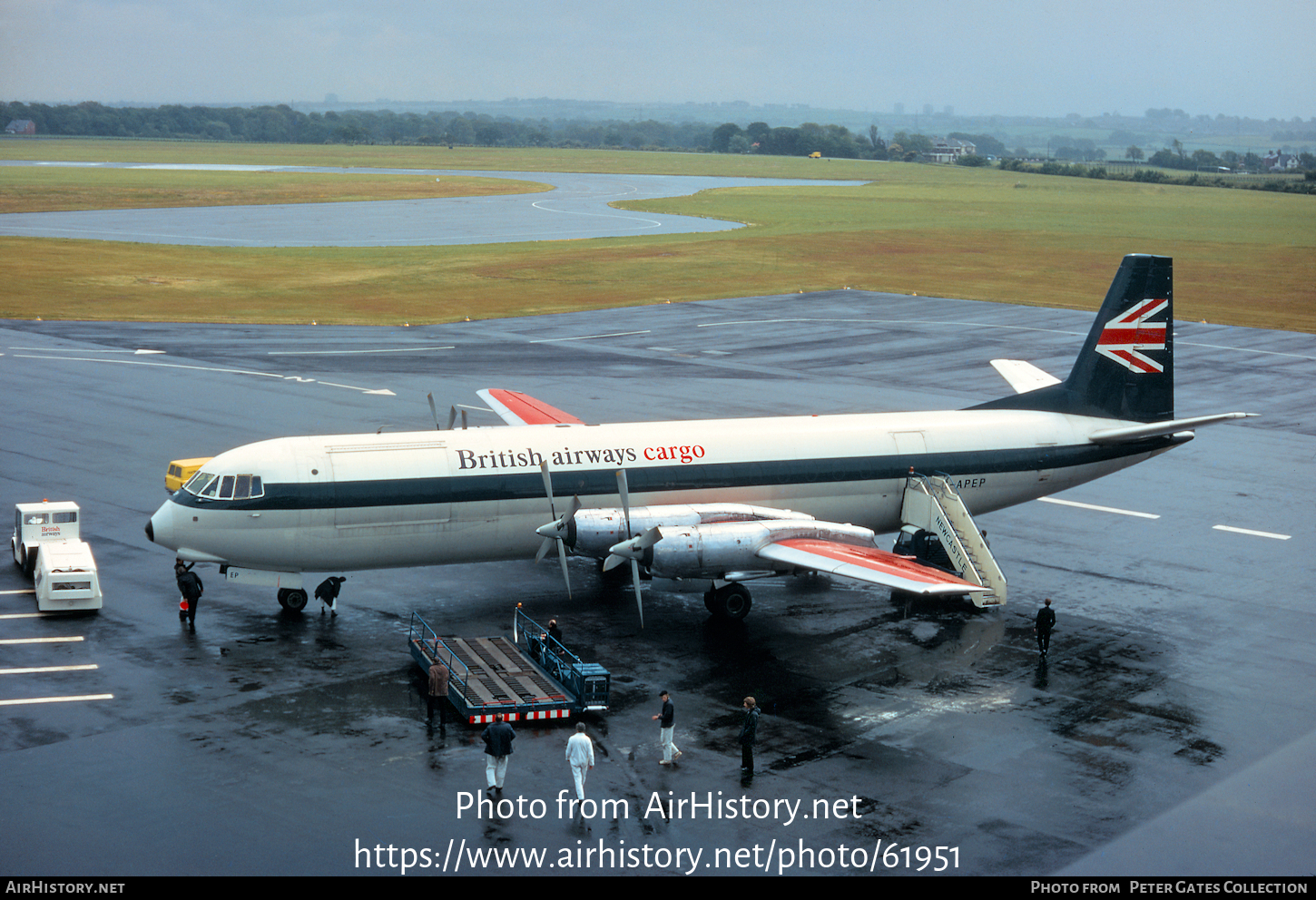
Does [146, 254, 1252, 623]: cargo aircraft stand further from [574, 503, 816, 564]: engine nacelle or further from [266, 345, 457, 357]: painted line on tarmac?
[266, 345, 457, 357]: painted line on tarmac

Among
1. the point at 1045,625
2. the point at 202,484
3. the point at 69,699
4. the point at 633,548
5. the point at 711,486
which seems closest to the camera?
the point at 69,699

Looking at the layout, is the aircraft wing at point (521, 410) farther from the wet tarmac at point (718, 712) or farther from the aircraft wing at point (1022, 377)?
the aircraft wing at point (1022, 377)

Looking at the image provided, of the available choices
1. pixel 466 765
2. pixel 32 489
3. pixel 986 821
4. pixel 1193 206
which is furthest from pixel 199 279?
pixel 1193 206

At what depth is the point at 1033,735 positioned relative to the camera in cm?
2647

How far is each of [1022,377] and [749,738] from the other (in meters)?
23.7

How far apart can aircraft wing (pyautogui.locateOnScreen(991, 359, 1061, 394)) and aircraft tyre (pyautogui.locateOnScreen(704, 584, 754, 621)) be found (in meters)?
14.6

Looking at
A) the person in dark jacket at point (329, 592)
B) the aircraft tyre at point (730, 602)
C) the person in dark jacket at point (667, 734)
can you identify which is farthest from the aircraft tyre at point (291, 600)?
the person in dark jacket at point (667, 734)

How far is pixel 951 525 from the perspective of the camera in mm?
35094

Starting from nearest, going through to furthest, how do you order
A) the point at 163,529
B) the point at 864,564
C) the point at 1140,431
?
the point at 864,564
the point at 163,529
the point at 1140,431

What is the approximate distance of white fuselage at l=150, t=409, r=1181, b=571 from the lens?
1245 inches

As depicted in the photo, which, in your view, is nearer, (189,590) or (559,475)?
(189,590)

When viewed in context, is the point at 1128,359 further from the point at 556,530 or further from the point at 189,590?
the point at 189,590

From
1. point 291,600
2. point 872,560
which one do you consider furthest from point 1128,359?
point 291,600

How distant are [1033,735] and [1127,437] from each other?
14709 mm
